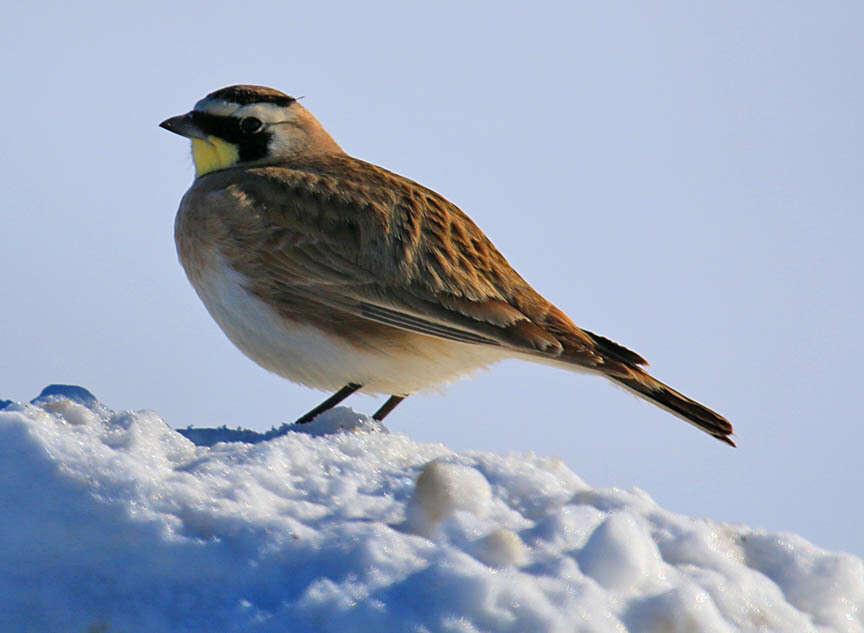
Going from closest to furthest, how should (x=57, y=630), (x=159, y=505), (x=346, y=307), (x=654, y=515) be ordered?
(x=57, y=630), (x=159, y=505), (x=654, y=515), (x=346, y=307)

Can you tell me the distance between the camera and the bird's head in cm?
796

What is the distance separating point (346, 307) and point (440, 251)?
2.18 feet

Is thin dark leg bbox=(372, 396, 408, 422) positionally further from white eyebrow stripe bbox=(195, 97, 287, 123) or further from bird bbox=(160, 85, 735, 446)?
white eyebrow stripe bbox=(195, 97, 287, 123)

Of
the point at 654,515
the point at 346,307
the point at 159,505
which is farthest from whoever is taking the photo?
the point at 346,307

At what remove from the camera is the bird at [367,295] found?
6.43 m

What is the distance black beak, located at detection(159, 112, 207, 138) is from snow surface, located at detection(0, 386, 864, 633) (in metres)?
3.62

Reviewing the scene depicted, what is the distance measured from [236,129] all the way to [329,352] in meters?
2.17

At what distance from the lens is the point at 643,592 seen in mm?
3893

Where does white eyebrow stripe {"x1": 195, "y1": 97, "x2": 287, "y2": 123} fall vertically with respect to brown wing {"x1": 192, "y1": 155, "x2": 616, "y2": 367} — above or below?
above

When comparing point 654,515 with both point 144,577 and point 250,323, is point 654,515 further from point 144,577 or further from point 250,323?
point 250,323

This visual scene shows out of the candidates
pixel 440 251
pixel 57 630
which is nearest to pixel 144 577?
pixel 57 630

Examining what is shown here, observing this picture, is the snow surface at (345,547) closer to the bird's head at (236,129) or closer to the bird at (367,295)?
the bird at (367,295)

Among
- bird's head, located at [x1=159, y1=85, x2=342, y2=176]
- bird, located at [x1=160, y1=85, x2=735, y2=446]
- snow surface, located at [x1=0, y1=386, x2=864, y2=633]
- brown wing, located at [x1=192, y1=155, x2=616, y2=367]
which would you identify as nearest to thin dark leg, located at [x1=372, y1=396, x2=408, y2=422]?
bird, located at [x1=160, y1=85, x2=735, y2=446]

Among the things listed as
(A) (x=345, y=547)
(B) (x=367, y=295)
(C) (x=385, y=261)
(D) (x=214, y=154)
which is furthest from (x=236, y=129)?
(A) (x=345, y=547)
